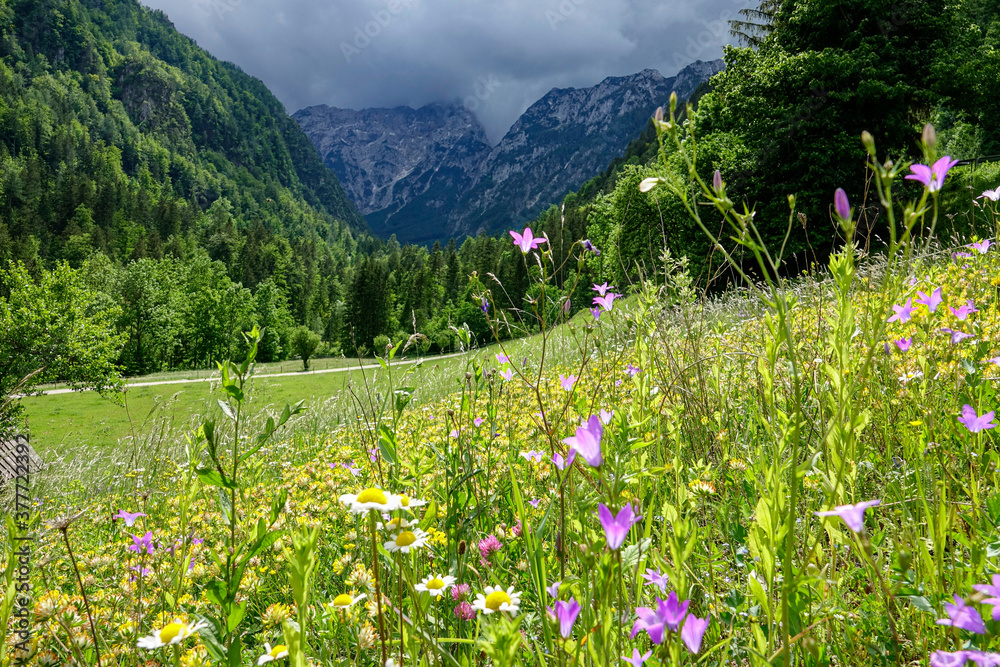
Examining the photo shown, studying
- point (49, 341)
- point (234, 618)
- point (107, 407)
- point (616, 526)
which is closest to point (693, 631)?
point (616, 526)

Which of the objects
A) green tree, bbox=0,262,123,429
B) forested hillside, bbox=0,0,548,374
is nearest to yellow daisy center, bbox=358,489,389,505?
forested hillside, bbox=0,0,548,374

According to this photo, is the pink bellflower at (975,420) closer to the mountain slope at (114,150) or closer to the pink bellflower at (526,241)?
the pink bellflower at (526,241)

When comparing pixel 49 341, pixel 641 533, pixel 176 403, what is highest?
pixel 49 341

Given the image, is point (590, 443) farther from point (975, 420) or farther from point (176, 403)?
point (176, 403)

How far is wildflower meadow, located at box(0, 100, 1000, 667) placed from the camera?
0.86 m

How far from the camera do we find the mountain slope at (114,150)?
77.9 metres

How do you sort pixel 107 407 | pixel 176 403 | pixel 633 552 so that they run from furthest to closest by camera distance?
1. pixel 107 407
2. pixel 176 403
3. pixel 633 552

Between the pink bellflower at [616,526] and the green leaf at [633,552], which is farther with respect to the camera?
the green leaf at [633,552]

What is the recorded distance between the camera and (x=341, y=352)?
56.3 metres

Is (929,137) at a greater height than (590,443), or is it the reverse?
(929,137)

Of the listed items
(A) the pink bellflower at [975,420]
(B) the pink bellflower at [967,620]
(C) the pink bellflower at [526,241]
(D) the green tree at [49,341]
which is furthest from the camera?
(D) the green tree at [49,341]

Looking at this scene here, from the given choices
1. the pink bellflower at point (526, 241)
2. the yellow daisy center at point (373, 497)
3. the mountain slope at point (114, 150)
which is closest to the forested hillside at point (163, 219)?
the mountain slope at point (114, 150)

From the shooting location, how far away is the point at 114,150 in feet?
366

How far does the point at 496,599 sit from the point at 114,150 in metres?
145
